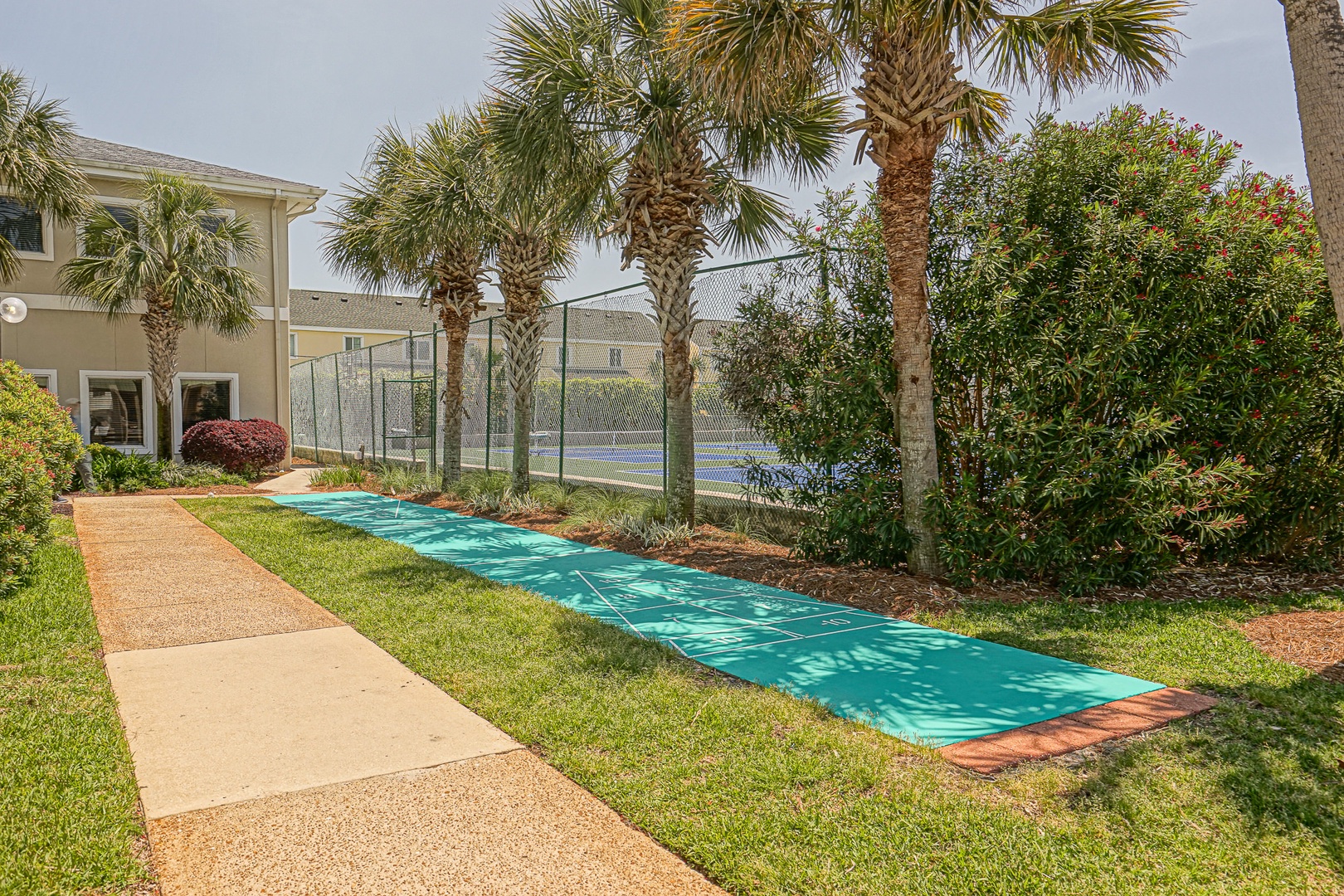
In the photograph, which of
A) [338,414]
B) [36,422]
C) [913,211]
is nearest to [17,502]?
[36,422]

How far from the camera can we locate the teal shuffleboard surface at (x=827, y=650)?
176 inches

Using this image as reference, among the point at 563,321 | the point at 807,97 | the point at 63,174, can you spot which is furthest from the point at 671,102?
the point at 63,174

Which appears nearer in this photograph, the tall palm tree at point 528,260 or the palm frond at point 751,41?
the palm frond at point 751,41

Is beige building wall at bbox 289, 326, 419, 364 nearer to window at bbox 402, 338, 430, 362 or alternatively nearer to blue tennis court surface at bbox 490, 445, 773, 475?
window at bbox 402, 338, 430, 362

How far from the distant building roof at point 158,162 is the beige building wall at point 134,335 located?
350 mm

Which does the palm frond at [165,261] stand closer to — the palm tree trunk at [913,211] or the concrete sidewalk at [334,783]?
the concrete sidewalk at [334,783]

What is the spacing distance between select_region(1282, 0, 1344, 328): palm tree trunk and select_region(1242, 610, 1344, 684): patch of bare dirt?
2184 millimetres

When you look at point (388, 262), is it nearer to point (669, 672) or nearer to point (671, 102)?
point (671, 102)

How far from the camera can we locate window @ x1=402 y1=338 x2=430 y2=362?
60.3ft

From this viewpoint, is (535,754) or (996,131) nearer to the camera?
(535,754)

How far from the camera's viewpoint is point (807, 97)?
9.06 meters

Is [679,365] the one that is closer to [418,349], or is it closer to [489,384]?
[489,384]

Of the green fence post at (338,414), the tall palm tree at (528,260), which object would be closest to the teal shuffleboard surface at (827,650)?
the tall palm tree at (528,260)

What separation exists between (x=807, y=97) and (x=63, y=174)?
42.2 feet
